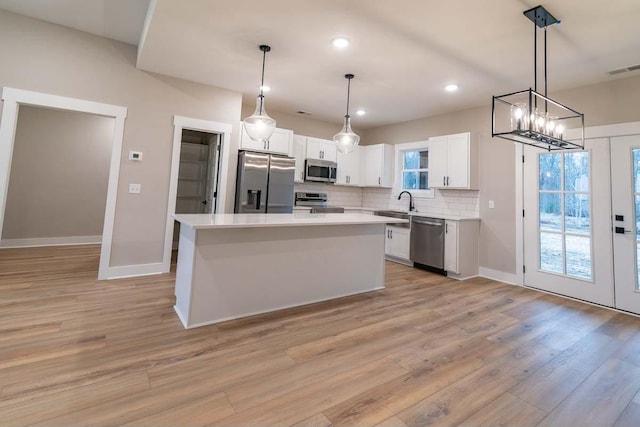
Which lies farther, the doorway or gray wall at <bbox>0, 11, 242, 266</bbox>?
the doorway

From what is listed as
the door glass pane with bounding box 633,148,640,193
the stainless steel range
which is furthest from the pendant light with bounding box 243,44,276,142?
the door glass pane with bounding box 633,148,640,193

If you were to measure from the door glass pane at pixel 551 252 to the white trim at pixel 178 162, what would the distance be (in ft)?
15.1

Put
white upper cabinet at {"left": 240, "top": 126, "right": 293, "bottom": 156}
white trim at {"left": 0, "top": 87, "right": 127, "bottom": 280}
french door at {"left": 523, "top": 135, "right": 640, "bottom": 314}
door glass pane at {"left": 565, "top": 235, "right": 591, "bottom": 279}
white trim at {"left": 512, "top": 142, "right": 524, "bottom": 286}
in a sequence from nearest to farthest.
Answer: white trim at {"left": 0, "top": 87, "right": 127, "bottom": 280} < french door at {"left": 523, "top": 135, "right": 640, "bottom": 314} < door glass pane at {"left": 565, "top": 235, "right": 591, "bottom": 279} < white trim at {"left": 512, "top": 142, "right": 524, "bottom": 286} < white upper cabinet at {"left": 240, "top": 126, "right": 293, "bottom": 156}

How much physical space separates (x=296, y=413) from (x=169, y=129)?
3.88m

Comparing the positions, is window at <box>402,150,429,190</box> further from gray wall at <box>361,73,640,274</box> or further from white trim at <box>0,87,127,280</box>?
white trim at <box>0,87,127,280</box>

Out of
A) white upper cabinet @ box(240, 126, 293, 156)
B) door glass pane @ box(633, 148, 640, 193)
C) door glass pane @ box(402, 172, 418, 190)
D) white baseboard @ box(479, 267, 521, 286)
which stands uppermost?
white upper cabinet @ box(240, 126, 293, 156)

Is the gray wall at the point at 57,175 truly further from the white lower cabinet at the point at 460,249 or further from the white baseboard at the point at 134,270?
the white lower cabinet at the point at 460,249

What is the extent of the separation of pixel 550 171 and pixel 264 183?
13.3ft

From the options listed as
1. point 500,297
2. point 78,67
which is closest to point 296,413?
point 500,297

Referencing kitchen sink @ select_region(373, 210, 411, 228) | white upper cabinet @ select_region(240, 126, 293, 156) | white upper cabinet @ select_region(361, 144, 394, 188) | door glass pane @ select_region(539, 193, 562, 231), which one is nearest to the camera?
door glass pane @ select_region(539, 193, 562, 231)

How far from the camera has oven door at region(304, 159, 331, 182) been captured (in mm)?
5504

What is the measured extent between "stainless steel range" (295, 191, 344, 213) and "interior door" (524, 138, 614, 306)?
3160mm

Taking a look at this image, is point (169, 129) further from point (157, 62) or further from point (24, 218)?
point (24, 218)

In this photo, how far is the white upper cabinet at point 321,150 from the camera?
219 inches
